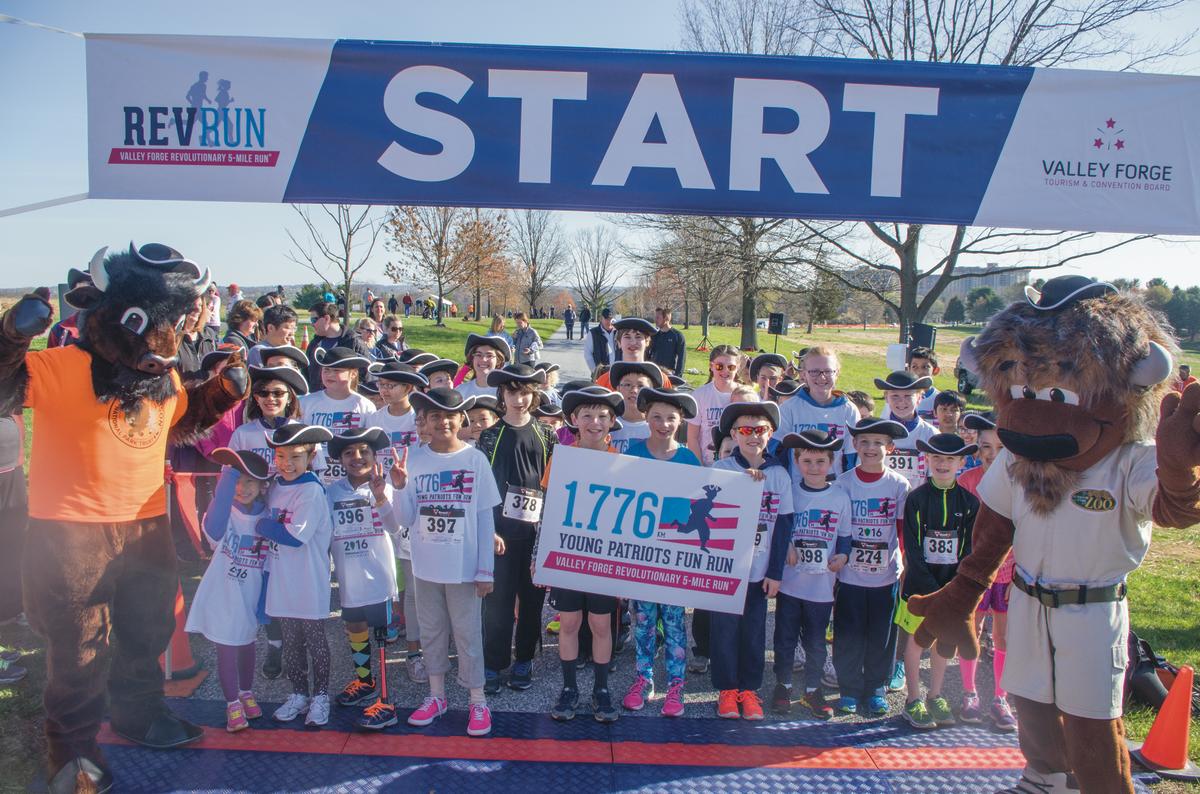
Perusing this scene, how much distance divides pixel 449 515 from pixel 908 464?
141 inches

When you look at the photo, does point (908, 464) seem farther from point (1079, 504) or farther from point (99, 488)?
point (99, 488)

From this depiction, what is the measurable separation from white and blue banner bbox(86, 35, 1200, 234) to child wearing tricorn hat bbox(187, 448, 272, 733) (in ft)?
5.16

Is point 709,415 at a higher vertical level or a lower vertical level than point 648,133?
lower

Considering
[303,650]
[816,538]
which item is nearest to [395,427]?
[303,650]

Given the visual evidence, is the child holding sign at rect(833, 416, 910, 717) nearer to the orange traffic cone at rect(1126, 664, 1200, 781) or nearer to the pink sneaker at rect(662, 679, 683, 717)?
the pink sneaker at rect(662, 679, 683, 717)

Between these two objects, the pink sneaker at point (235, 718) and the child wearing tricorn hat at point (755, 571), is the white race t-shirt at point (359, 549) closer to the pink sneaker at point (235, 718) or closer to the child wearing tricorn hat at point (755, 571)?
the pink sneaker at point (235, 718)

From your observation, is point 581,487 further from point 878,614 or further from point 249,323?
point 249,323

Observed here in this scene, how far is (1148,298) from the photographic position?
3.38m

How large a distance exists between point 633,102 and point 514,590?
120 inches

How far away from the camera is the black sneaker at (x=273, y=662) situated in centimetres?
482

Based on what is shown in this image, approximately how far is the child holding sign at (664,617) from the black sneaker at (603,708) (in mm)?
178

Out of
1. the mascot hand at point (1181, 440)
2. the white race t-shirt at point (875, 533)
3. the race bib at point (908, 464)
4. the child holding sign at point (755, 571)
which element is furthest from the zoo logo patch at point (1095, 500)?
the race bib at point (908, 464)

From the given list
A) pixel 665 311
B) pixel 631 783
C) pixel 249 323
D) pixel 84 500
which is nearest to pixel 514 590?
pixel 631 783

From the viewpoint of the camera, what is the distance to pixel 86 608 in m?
3.58
